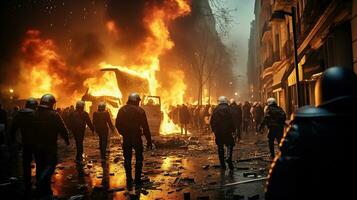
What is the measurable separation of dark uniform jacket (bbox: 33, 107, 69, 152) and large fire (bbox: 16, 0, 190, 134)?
13589 millimetres

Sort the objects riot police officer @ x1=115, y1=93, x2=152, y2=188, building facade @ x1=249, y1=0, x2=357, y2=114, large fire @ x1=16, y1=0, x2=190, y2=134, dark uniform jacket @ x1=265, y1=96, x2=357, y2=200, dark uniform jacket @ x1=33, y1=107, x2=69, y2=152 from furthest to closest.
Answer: large fire @ x1=16, y1=0, x2=190, y2=134
building facade @ x1=249, y1=0, x2=357, y2=114
riot police officer @ x1=115, y1=93, x2=152, y2=188
dark uniform jacket @ x1=33, y1=107, x2=69, y2=152
dark uniform jacket @ x1=265, y1=96, x2=357, y2=200

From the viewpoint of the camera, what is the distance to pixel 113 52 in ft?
89.9

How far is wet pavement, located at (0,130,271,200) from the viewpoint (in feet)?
20.3

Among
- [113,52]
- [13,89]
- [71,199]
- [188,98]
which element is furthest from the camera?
[188,98]

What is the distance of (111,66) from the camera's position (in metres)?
22.7

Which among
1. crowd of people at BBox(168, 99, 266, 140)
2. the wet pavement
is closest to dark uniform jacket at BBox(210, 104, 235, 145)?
the wet pavement

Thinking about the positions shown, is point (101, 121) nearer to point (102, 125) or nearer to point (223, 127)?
point (102, 125)

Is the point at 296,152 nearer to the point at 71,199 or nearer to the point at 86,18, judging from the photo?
the point at 71,199

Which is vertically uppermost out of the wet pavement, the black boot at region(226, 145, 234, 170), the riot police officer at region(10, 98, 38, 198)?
the riot police officer at region(10, 98, 38, 198)

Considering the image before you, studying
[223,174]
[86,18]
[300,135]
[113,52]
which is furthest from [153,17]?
[300,135]

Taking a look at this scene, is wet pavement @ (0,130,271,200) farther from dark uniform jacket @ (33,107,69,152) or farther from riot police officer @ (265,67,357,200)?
riot police officer @ (265,67,357,200)

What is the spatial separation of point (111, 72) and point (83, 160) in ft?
34.1

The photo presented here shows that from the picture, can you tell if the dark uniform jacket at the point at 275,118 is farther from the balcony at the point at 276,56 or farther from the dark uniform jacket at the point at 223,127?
the balcony at the point at 276,56

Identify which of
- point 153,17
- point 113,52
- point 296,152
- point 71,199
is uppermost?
point 153,17
